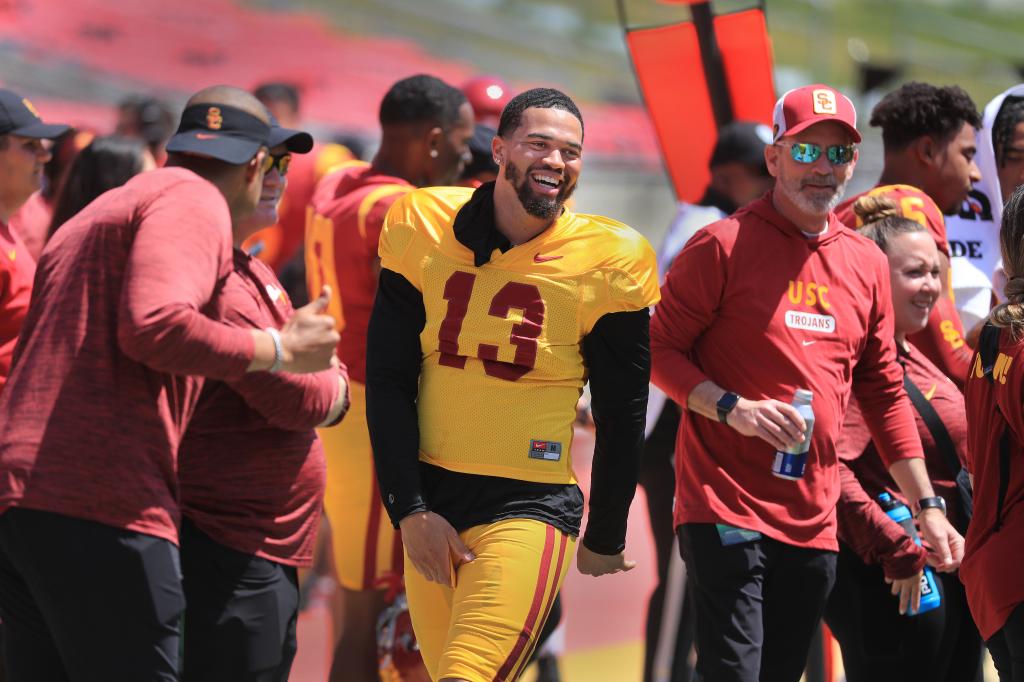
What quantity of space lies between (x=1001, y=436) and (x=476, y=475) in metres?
1.32

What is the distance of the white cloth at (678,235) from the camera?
561 centimetres

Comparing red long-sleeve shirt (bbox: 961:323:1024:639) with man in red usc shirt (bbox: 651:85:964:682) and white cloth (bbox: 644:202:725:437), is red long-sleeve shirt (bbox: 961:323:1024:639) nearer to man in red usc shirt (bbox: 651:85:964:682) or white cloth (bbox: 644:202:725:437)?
man in red usc shirt (bbox: 651:85:964:682)

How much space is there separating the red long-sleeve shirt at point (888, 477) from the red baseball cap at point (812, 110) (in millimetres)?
866

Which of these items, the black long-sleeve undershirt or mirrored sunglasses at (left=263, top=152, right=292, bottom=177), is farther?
mirrored sunglasses at (left=263, top=152, right=292, bottom=177)

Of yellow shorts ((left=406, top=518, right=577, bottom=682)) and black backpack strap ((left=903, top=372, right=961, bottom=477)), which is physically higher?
black backpack strap ((left=903, top=372, right=961, bottom=477))

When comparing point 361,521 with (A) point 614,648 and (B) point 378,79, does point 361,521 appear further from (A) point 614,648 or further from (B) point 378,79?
(B) point 378,79

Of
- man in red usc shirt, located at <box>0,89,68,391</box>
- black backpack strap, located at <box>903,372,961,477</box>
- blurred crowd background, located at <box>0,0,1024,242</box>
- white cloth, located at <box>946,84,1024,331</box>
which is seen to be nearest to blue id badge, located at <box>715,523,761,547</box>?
black backpack strap, located at <box>903,372,961,477</box>

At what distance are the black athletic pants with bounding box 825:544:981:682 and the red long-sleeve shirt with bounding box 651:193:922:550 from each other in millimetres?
421

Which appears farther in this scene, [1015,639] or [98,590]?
[1015,639]

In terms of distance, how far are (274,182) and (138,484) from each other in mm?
1031

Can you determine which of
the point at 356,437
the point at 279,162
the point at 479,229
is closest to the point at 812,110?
the point at 479,229

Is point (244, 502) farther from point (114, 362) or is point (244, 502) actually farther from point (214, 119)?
point (214, 119)

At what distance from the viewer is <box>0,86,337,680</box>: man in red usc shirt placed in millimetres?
2920

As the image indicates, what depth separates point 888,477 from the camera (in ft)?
14.3
